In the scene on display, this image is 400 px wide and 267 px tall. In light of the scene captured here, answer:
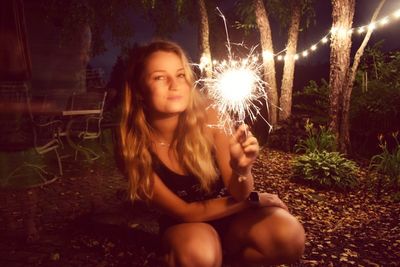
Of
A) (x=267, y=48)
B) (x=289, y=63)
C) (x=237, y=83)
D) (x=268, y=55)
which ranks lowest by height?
(x=237, y=83)

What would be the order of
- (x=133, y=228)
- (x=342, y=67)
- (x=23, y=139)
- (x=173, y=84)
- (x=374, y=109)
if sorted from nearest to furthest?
1. (x=173, y=84)
2. (x=133, y=228)
3. (x=342, y=67)
4. (x=23, y=139)
5. (x=374, y=109)

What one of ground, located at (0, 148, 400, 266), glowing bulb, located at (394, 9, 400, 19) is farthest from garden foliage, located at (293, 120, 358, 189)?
glowing bulb, located at (394, 9, 400, 19)

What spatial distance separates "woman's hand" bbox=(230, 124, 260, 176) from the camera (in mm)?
2162

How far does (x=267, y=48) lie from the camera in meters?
11.1

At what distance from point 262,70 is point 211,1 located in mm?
5133

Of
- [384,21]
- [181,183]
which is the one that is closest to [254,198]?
[181,183]

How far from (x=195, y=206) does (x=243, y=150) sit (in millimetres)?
641

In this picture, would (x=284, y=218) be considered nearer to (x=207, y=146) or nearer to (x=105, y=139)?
(x=207, y=146)

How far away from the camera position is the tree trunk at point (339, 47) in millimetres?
8164

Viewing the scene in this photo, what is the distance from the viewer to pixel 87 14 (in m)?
12.8

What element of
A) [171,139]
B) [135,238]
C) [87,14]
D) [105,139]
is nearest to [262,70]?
[105,139]

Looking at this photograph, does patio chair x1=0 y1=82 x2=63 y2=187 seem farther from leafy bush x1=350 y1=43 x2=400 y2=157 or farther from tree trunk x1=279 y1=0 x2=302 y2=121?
leafy bush x1=350 y1=43 x2=400 y2=157

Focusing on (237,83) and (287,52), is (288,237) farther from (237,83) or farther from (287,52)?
(287,52)

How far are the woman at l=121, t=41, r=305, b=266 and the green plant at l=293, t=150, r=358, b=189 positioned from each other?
161 inches
